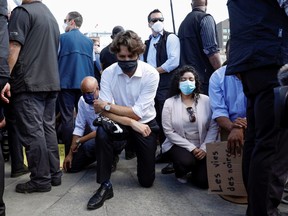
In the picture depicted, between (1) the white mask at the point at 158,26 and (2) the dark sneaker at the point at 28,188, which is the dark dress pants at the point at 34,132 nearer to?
(2) the dark sneaker at the point at 28,188

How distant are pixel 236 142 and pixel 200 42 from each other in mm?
1761

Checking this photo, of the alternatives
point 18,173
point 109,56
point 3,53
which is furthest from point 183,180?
point 109,56

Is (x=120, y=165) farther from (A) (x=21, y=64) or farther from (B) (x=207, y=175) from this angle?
(A) (x=21, y=64)

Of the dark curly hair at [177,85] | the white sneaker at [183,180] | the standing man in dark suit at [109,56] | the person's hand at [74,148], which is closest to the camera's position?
the white sneaker at [183,180]

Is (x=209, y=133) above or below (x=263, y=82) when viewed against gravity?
below

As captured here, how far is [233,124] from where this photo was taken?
274 cm

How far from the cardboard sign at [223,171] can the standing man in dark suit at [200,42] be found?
140 centimetres

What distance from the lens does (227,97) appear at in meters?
2.99

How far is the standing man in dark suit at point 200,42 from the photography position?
3904 mm

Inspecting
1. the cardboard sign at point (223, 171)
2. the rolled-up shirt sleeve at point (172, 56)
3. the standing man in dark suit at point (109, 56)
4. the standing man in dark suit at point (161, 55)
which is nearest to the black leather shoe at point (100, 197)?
the cardboard sign at point (223, 171)

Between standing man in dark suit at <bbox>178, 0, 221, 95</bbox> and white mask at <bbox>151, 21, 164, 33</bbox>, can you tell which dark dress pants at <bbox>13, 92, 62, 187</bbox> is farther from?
white mask at <bbox>151, 21, 164, 33</bbox>

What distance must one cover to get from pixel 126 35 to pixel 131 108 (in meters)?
0.64

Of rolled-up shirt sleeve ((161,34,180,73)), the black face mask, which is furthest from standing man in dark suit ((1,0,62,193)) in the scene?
rolled-up shirt sleeve ((161,34,180,73))

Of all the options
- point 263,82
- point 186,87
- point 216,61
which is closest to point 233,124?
Answer: point 186,87
